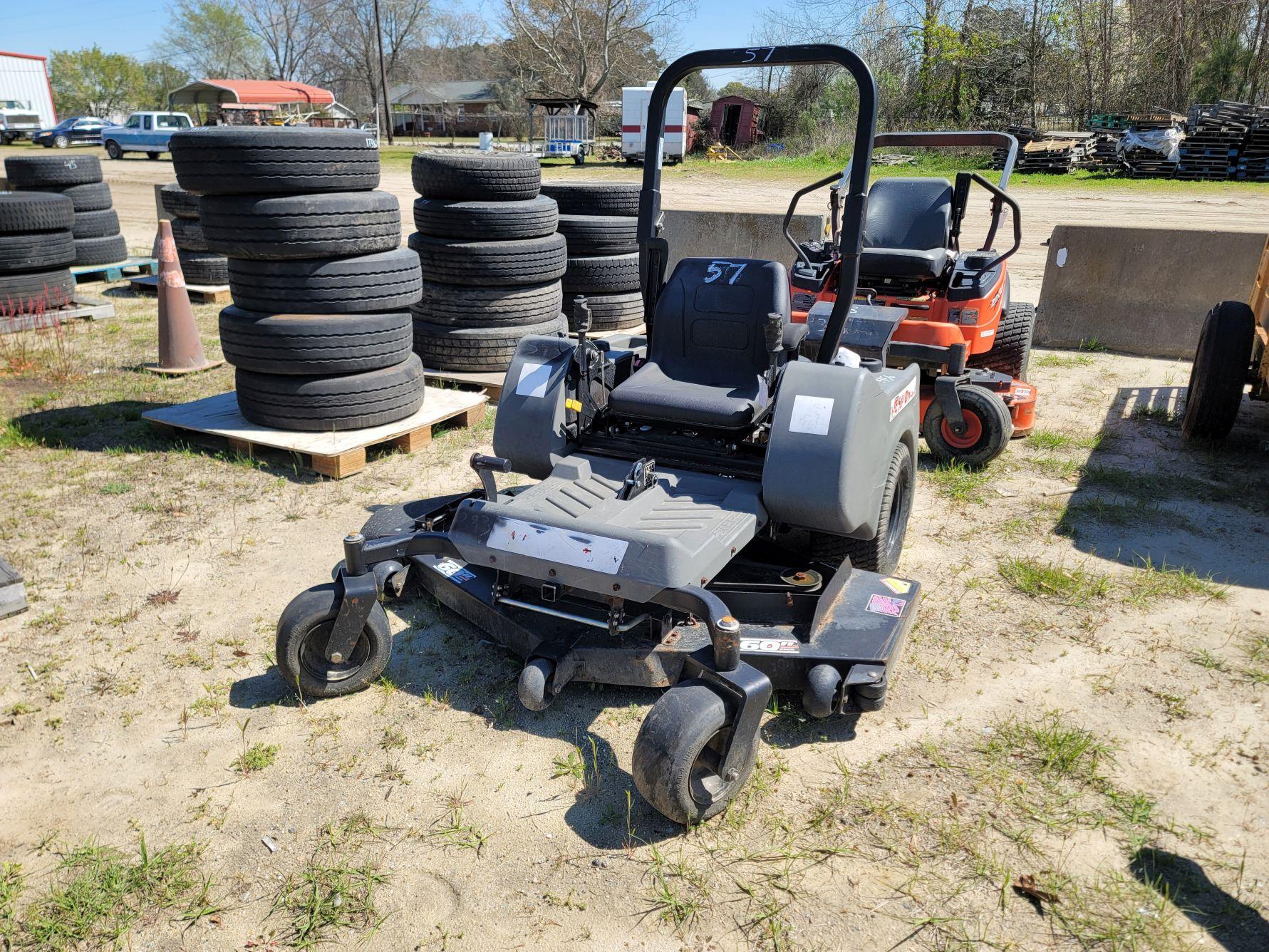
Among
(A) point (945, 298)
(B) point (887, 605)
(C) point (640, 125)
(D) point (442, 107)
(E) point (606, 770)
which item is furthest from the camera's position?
(D) point (442, 107)

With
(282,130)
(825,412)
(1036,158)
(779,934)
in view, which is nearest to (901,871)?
(779,934)

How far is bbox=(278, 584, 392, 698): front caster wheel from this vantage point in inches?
130

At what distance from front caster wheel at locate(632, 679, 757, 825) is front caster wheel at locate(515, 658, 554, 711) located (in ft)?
1.64

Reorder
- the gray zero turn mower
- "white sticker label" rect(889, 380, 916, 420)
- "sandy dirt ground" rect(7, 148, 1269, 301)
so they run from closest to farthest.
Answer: the gray zero turn mower < "white sticker label" rect(889, 380, 916, 420) < "sandy dirt ground" rect(7, 148, 1269, 301)

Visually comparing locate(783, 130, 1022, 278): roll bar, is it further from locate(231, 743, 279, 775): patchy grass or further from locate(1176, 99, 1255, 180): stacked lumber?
locate(1176, 99, 1255, 180): stacked lumber

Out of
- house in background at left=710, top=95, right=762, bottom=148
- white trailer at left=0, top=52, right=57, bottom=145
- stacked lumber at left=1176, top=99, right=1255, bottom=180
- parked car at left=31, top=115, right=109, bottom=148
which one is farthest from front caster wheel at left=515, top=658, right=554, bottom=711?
white trailer at left=0, top=52, right=57, bottom=145

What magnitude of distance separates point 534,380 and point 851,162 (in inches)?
62.7

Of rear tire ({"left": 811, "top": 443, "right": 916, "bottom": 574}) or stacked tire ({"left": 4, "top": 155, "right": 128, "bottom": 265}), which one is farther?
stacked tire ({"left": 4, "top": 155, "right": 128, "bottom": 265})

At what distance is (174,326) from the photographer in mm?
7484

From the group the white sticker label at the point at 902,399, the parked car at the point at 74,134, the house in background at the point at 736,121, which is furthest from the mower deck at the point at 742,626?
the parked car at the point at 74,134

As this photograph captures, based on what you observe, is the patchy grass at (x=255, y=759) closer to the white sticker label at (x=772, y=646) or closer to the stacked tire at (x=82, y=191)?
the white sticker label at (x=772, y=646)

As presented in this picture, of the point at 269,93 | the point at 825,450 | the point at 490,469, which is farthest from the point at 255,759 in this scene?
the point at 269,93

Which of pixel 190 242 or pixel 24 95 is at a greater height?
pixel 24 95

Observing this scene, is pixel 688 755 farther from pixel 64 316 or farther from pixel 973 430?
pixel 64 316
